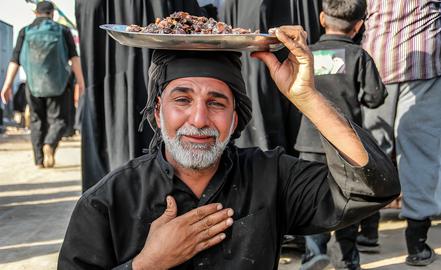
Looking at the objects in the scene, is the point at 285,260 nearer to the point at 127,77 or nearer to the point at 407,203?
the point at 407,203

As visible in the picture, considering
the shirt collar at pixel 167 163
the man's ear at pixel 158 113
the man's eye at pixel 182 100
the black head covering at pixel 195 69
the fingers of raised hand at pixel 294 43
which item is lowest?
the shirt collar at pixel 167 163

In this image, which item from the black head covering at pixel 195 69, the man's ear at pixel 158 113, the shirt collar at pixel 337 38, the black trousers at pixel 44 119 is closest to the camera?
the black head covering at pixel 195 69

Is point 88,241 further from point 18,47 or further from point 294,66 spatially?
point 18,47

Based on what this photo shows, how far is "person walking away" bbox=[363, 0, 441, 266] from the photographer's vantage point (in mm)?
3938

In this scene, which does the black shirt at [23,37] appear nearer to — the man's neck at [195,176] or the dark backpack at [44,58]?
the dark backpack at [44,58]

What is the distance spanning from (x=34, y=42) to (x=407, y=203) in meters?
5.46

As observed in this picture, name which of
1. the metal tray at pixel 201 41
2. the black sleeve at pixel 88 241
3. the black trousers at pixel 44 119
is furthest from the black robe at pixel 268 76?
the black trousers at pixel 44 119

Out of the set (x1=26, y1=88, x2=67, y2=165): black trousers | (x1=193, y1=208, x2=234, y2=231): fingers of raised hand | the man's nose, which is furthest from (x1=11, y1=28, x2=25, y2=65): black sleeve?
(x1=193, y1=208, x2=234, y2=231): fingers of raised hand

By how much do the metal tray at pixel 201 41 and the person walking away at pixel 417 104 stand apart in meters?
2.23

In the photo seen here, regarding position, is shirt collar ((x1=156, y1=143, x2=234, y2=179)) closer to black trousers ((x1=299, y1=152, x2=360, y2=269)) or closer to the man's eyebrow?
the man's eyebrow

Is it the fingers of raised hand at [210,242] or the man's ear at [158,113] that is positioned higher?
the man's ear at [158,113]

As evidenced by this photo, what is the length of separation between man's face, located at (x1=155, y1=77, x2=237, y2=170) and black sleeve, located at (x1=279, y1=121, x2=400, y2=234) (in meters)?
0.27

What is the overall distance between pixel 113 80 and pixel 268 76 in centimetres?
102

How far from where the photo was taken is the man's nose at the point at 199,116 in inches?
78.5
